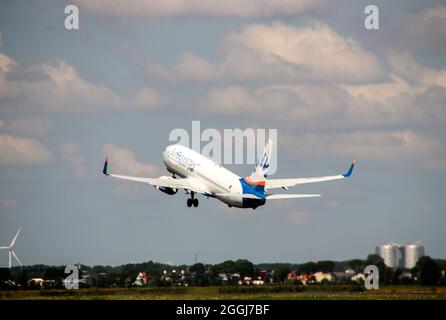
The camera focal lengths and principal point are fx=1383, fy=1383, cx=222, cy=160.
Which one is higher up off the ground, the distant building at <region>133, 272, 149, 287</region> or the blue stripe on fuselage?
the blue stripe on fuselage

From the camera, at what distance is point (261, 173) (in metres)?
162

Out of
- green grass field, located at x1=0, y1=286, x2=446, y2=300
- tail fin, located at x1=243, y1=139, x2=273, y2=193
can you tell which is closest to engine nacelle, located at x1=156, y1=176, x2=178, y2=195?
tail fin, located at x1=243, y1=139, x2=273, y2=193

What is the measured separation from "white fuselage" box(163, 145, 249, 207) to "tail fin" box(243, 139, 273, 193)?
165cm

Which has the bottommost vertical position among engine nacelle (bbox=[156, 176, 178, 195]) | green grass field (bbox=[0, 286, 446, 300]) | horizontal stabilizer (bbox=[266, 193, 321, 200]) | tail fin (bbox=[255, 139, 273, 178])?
green grass field (bbox=[0, 286, 446, 300])

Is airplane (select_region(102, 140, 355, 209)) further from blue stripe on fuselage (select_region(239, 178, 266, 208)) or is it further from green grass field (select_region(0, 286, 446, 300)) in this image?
green grass field (select_region(0, 286, 446, 300))

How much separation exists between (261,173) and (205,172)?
36.8 ft

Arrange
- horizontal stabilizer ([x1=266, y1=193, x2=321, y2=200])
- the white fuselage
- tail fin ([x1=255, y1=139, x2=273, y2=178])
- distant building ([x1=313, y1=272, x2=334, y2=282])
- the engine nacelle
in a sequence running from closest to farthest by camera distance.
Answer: distant building ([x1=313, y1=272, x2=334, y2=282]) < horizontal stabilizer ([x1=266, y1=193, x2=321, y2=200]) < tail fin ([x1=255, y1=139, x2=273, y2=178]) < the white fuselage < the engine nacelle

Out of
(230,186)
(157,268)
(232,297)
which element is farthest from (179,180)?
(232,297)

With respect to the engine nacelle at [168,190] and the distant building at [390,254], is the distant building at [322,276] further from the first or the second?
the engine nacelle at [168,190]

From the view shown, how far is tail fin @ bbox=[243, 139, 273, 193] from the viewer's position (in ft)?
529

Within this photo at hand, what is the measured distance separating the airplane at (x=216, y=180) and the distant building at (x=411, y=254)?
12.1 m
